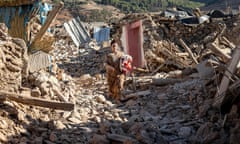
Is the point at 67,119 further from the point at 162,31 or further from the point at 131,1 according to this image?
the point at 131,1

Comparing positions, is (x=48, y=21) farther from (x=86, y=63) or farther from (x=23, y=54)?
(x=86, y=63)

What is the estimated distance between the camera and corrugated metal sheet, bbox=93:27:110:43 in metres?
20.0

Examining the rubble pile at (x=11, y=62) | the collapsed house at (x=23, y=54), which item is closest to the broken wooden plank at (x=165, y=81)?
the collapsed house at (x=23, y=54)

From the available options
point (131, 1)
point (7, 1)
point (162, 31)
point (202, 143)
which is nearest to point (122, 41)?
point (162, 31)

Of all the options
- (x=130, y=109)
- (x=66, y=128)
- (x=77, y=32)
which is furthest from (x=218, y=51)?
(x=77, y=32)

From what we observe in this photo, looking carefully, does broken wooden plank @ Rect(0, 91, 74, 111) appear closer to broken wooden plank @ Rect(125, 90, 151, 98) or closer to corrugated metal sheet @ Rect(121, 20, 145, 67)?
broken wooden plank @ Rect(125, 90, 151, 98)

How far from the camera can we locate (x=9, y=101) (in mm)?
6727

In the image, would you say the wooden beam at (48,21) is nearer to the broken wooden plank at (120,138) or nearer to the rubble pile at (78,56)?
the broken wooden plank at (120,138)

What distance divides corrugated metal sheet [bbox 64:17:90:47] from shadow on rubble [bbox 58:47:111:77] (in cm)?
141

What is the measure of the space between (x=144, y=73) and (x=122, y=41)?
2.75 metres

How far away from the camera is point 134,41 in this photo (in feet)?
52.2

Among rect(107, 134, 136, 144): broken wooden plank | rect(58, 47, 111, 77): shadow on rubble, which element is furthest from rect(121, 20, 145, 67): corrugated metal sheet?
rect(107, 134, 136, 144): broken wooden plank

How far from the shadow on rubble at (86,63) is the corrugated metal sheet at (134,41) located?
3.31 feet

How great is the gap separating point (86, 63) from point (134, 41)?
81.2 inches
